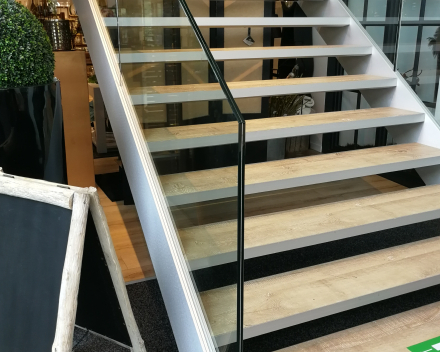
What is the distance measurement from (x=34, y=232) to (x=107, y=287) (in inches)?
15.4

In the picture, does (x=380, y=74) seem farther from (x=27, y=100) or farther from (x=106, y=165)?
(x=106, y=165)

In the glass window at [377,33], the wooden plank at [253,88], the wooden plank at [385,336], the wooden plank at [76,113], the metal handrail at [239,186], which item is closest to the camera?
the metal handrail at [239,186]

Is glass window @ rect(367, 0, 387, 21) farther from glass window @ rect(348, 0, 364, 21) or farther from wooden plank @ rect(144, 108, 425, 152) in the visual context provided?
wooden plank @ rect(144, 108, 425, 152)

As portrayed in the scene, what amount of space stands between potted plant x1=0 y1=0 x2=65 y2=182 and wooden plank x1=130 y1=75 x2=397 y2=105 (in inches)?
17.0

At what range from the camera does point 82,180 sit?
4.03 meters

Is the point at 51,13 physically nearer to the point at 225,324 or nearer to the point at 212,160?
the point at 212,160

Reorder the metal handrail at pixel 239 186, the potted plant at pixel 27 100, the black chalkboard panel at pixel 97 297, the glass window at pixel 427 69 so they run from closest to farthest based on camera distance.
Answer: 1. the metal handrail at pixel 239 186
2. the black chalkboard panel at pixel 97 297
3. the potted plant at pixel 27 100
4. the glass window at pixel 427 69

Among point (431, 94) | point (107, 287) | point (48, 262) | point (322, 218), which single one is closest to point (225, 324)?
point (107, 287)

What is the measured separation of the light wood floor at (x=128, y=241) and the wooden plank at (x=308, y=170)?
3.27 feet

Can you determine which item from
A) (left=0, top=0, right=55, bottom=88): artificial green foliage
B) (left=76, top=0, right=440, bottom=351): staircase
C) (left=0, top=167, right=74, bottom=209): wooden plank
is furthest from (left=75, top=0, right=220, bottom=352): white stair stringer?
(left=0, top=167, right=74, bottom=209): wooden plank

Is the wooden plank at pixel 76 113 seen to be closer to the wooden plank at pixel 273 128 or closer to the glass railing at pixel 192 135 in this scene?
the glass railing at pixel 192 135

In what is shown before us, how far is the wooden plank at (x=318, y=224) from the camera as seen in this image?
5.97ft

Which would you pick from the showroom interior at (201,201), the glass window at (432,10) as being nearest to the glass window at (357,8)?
the showroom interior at (201,201)

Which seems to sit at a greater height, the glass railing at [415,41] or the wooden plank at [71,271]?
the glass railing at [415,41]
